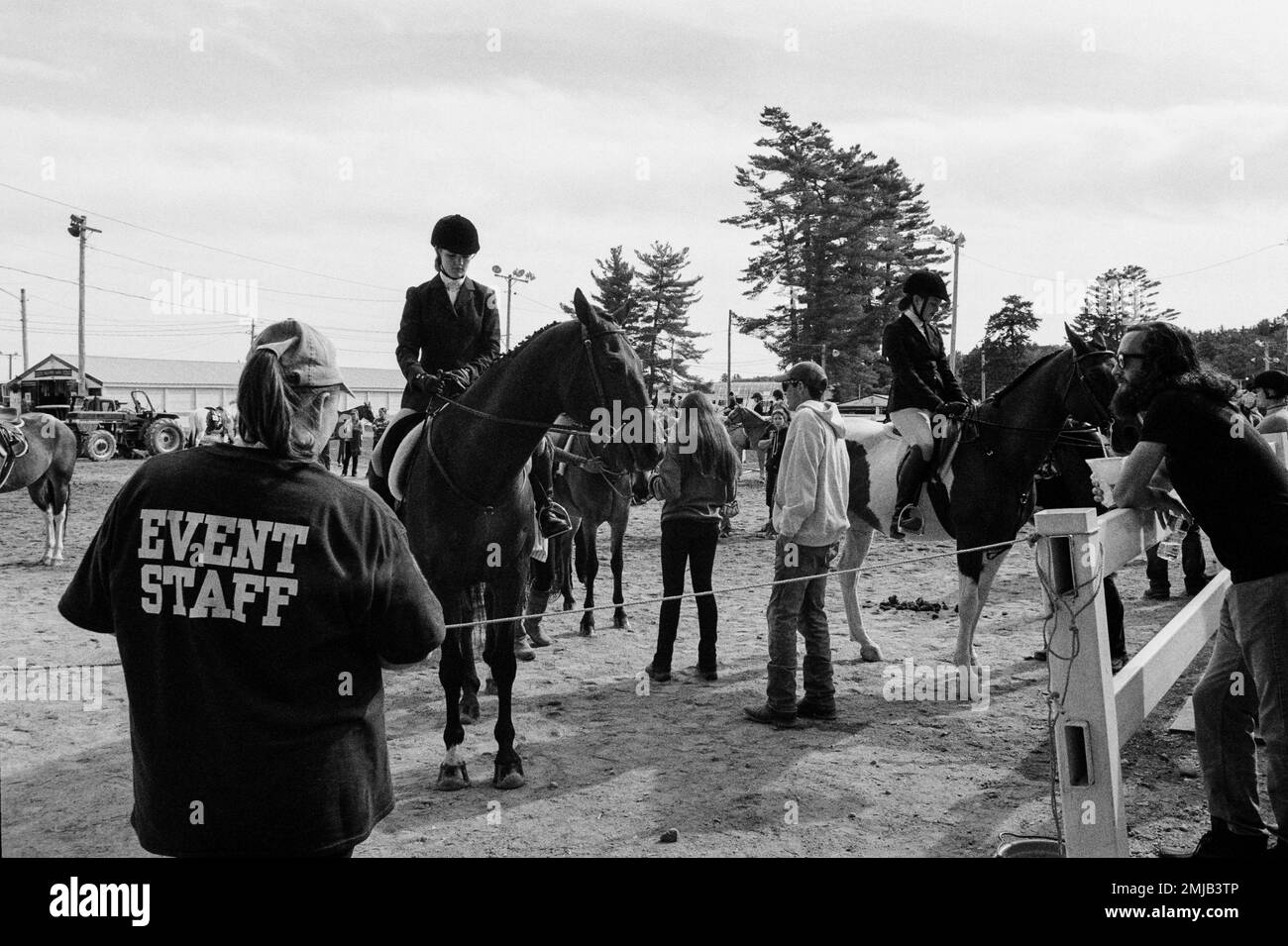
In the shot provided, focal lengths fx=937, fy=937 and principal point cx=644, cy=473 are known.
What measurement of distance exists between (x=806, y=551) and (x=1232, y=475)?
2.93 m

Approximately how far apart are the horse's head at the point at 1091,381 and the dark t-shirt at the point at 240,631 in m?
6.19

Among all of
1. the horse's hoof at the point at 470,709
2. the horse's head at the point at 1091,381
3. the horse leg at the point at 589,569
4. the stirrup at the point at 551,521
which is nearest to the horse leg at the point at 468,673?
the horse's hoof at the point at 470,709

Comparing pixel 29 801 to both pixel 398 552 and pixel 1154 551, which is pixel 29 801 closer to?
pixel 398 552

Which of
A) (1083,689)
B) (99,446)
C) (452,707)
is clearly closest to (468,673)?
(452,707)

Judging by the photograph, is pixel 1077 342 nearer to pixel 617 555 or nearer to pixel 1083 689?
pixel 1083 689

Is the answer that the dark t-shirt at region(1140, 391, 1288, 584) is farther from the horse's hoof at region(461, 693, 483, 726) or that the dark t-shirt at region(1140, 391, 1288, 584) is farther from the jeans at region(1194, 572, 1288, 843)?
the horse's hoof at region(461, 693, 483, 726)

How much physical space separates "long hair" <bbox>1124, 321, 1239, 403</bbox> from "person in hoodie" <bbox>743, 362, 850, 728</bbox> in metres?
2.56

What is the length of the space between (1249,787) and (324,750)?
3.70m

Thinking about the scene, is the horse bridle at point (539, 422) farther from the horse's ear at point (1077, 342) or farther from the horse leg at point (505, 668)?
the horse's ear at point (1077, 342)

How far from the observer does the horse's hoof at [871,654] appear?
7941mm

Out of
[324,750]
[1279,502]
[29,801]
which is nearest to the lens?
[324,750]

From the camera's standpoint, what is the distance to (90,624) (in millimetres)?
2322
